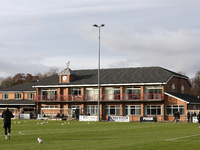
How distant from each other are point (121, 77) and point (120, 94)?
13.8 feet

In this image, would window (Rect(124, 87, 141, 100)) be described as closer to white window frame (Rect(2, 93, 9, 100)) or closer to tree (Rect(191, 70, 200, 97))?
white window frame (Rect(2, 93, 9, 100))

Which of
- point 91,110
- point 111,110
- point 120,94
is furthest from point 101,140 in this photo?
point 91,110

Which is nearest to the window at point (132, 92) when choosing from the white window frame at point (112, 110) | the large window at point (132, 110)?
the large window at point (132, 110)

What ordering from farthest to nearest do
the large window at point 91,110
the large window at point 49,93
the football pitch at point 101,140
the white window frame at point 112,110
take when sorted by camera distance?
the large window at point 49,93 < the large window at point 91,110 < the white window frame at point 112,110 < the football pitch at point 101,140

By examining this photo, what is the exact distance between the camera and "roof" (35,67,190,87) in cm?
6366

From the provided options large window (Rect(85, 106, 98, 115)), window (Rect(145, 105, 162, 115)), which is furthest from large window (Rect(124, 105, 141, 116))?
large window (Rect(85, 106, 98, 115))

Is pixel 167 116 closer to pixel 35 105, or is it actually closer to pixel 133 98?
pixel 133 98

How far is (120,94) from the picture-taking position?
211 ft

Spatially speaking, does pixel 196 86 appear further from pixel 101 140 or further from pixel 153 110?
pixel 101 140

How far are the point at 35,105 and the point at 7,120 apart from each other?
5478cm

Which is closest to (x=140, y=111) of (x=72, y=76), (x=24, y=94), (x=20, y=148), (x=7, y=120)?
(x=72, y=76)

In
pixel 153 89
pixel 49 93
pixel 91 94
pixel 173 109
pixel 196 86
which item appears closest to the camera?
pixel 173 109

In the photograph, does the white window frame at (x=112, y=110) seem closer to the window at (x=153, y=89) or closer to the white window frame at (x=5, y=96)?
the window at (x=153, y=89)

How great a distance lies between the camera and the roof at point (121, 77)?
6366cm
